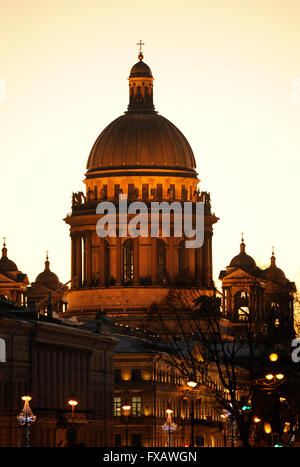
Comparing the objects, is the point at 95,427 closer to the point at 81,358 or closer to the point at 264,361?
the point at 81,358

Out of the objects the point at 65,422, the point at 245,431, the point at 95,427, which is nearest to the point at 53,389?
the point at 65,422

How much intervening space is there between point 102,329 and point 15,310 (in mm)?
23529

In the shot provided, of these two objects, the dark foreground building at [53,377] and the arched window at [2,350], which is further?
the dark foreground building at [53,377]

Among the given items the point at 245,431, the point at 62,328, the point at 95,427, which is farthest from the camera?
the point at 95,427

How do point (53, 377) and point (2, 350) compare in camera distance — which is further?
point (53, 377)

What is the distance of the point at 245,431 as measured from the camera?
378 ft

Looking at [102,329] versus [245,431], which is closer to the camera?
[245,431]

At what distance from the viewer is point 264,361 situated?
473 feet

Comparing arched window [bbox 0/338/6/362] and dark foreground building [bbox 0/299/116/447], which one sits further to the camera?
dark foreground building [bbox 0/299/116/447]
